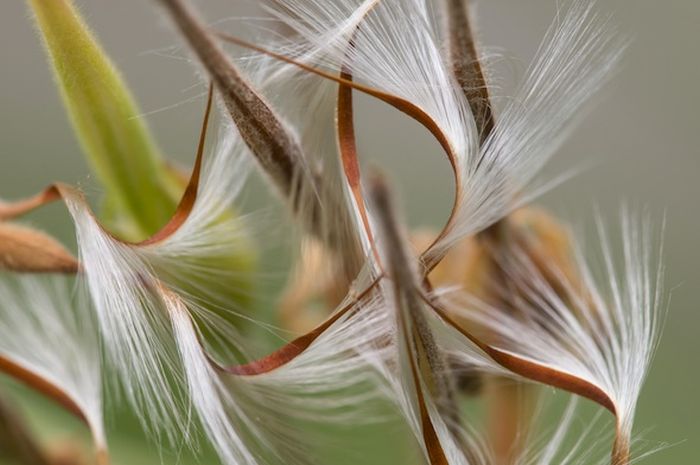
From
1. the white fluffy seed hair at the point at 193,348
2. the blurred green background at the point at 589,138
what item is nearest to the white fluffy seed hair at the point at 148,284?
the white fluffy seed hair at the point at 193,348

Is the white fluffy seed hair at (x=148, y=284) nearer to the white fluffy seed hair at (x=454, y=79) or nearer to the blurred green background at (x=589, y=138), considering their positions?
the white fluffy seed hair at (x=454, y=79)

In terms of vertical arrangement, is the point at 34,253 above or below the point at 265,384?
above

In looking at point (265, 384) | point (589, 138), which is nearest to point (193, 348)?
point (265, 384)

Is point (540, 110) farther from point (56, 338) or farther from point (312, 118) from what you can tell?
point (56, 338)

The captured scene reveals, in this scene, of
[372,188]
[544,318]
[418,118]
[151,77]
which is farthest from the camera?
[151,77]

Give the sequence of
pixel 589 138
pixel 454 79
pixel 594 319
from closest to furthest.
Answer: pixel 454 79
pixel 594 319
pixel 589 138

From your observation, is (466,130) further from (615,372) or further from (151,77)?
(151,77)

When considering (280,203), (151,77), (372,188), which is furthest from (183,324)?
(151,77)
